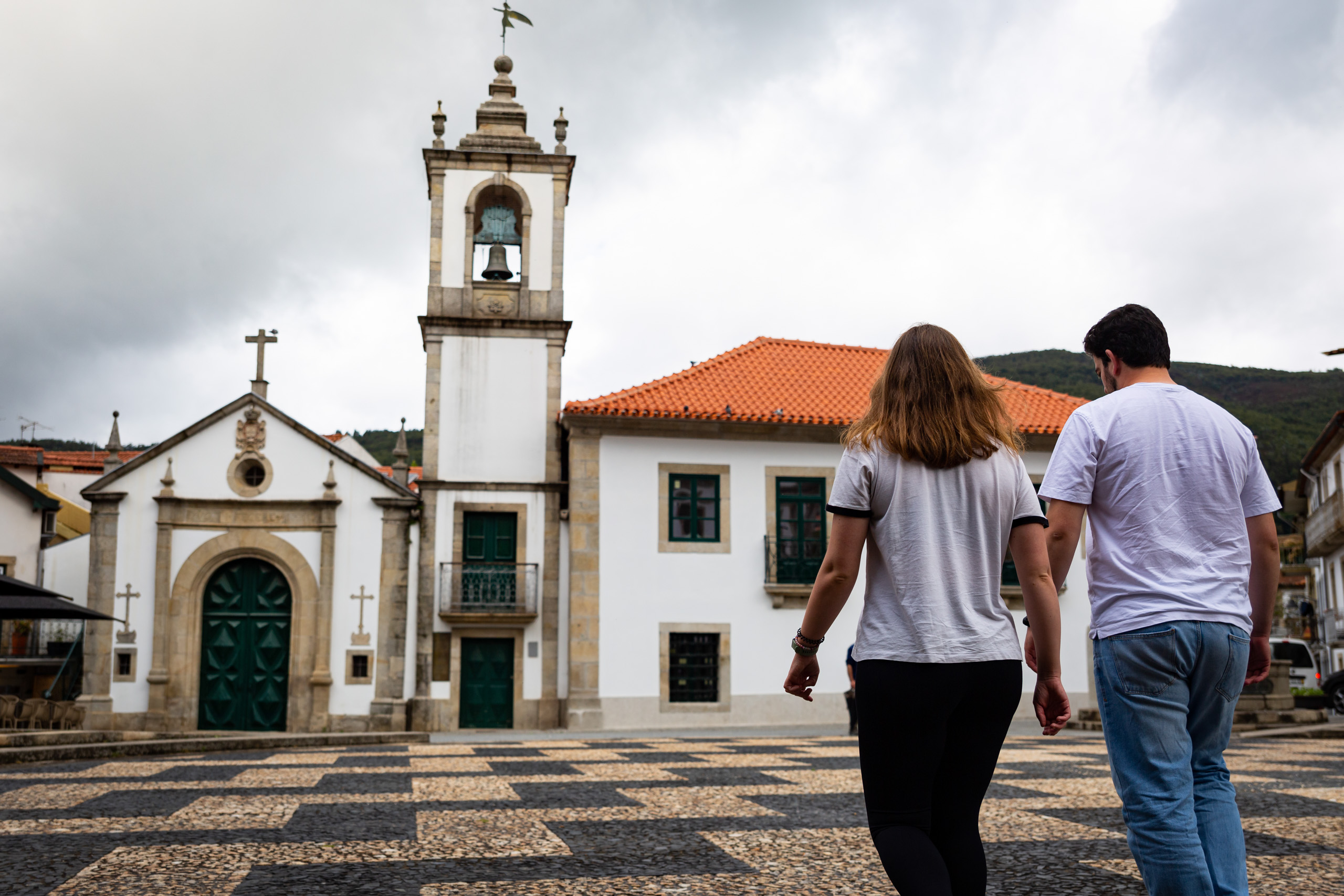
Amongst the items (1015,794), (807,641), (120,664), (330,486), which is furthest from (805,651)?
(120,664)

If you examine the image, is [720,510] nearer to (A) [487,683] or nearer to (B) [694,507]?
(B) [694,507]

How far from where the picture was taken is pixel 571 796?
22.7ft

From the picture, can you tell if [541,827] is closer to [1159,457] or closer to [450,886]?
[450,886]

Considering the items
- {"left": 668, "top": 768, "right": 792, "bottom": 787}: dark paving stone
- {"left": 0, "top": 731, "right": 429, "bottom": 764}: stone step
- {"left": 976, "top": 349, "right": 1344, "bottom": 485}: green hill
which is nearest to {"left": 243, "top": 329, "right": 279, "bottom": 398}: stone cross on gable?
{"left": 0, "top": 731, "right": 429, "bottom": 764}: stone step

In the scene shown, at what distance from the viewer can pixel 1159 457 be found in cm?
285

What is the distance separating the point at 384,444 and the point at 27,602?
5444 centimetres

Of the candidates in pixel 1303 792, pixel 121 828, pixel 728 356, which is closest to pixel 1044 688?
pixel 121 828

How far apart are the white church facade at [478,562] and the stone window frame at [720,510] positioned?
0.13 feet

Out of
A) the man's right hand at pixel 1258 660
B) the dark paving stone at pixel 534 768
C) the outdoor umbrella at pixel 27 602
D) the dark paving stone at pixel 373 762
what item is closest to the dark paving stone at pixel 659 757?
the dark paving stone at pixel 534 768

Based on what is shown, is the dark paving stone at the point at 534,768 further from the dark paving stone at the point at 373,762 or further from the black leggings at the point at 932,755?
the black leggings at the point at 932,755

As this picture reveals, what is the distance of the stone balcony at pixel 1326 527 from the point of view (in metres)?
31.8

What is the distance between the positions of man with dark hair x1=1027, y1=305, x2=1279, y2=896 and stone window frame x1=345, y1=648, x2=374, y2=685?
18665 millimetres

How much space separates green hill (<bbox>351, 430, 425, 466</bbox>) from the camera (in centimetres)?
6069

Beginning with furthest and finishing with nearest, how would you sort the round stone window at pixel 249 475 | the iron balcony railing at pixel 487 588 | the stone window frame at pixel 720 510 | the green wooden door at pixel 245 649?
the round stone window at pixel 249 475, the stone window frame at pixel 720 510, the iron balcony railing at pixel 487 588, the green wooden door at pixel 245 649
